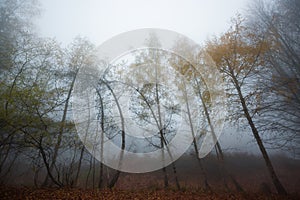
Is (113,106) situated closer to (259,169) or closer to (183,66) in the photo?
(183,66)

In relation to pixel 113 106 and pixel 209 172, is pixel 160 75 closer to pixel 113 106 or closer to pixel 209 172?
pixel 113 106

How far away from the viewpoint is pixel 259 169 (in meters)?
11.2

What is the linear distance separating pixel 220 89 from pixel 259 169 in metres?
9.59

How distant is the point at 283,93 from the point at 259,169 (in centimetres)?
918

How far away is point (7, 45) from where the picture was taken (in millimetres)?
5438

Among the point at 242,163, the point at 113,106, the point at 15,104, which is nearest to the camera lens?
the point at 15,104

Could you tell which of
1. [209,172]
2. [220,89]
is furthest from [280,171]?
[220,89]

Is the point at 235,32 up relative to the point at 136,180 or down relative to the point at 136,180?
up

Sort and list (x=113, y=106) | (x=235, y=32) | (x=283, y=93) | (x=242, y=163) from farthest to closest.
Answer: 1. (x=242, y=163)
2. (x=113, y=106)
3. (x=235, y=32)
4. (x=283, y=93)

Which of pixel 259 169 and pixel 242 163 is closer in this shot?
pixel 259 169

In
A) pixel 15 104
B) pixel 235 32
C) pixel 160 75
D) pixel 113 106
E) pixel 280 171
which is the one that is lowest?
pixel 280 171

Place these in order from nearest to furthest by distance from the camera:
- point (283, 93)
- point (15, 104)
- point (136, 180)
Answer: point (15, 104) < point (283, 93) < point (136, 180)

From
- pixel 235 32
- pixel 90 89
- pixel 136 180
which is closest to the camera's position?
pixel 235 32

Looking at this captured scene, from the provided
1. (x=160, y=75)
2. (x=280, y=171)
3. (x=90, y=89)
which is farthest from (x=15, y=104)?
(x=280, y=171)
